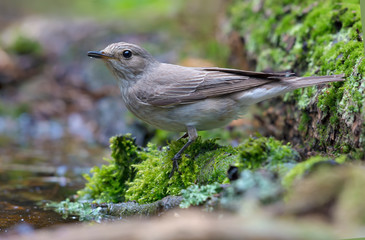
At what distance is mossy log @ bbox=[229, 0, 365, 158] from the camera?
4.45 metres

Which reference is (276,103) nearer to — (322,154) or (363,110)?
(322,154)

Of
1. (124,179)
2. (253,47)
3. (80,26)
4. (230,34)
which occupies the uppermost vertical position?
(80,26)

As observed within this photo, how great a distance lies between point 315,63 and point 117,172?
3.41m

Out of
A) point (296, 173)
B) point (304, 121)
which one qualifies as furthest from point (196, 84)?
point (296, 173)

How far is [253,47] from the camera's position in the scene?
29.8 ft

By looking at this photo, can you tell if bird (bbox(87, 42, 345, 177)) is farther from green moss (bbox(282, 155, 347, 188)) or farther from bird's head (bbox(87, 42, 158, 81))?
green moss (bbox(282, 155, 347, 188))

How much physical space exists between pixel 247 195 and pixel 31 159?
737 cm

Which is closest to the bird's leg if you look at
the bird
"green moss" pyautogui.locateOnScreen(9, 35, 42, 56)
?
the bird

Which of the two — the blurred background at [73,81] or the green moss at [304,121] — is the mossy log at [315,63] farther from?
the blurred background at [73,81]

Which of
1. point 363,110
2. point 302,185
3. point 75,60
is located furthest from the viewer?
point 75,60

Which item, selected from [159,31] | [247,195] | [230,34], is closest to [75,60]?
[159,31]

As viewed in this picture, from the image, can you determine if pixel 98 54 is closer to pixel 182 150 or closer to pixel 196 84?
pixel 196 84

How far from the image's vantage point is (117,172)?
5.95 metres

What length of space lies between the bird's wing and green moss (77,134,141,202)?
0.92 m
